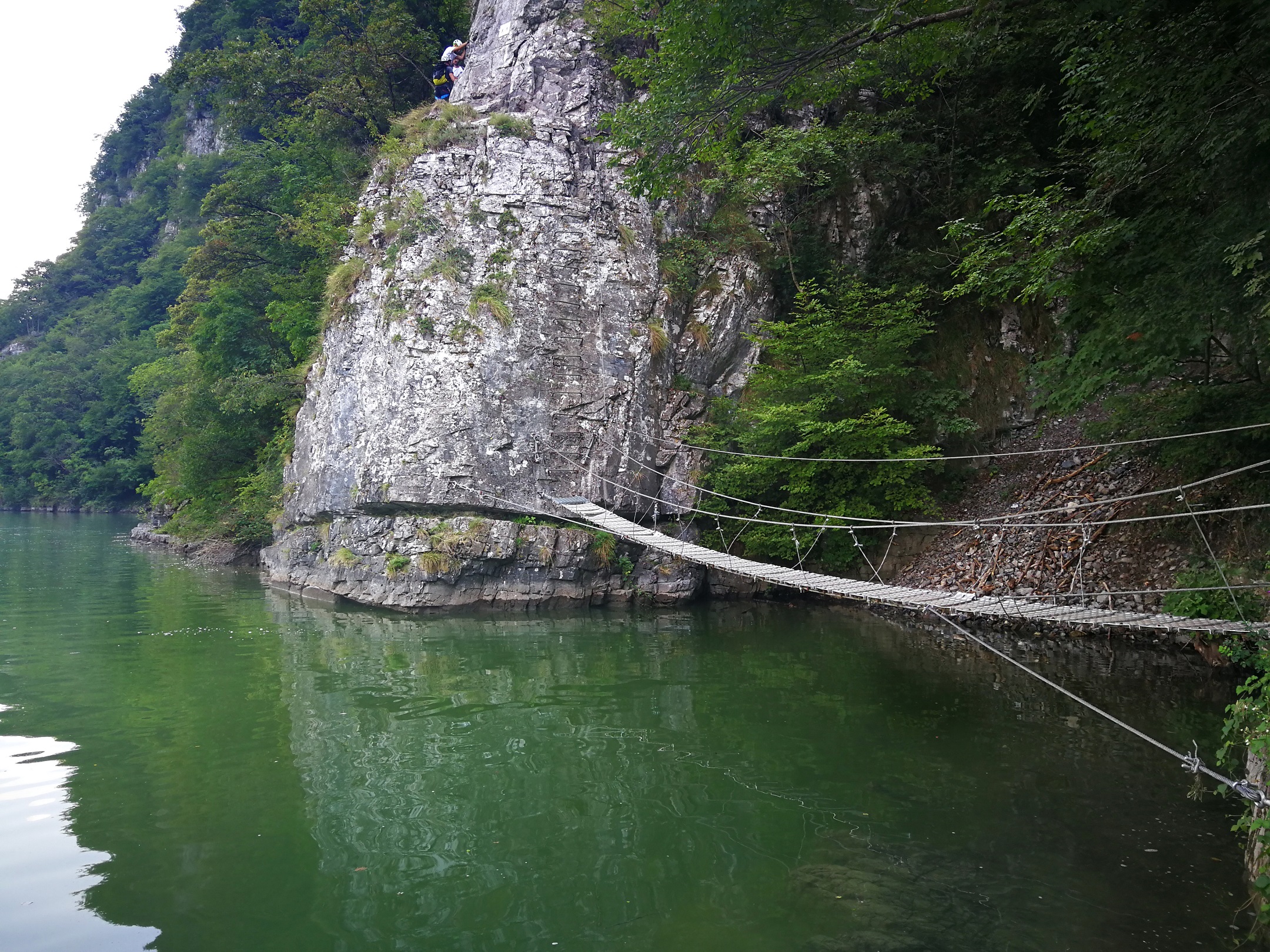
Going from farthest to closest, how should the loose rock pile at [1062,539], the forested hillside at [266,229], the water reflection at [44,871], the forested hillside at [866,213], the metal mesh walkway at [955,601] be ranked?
the forested hillside at [266,229]
the loose rock pile at [1062,539]
the metal mesh walkway at [955,601]
the forested hillside at [866,213]
the water reflection at [44,871]

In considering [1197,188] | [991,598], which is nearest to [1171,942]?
[991,598]

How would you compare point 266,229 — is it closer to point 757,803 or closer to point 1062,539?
point 1062,539

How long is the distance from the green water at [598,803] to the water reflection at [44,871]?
0.01m

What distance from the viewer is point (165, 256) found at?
3316 centimetres

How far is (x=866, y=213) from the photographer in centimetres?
1251

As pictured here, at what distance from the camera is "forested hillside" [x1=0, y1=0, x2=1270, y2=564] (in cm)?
486

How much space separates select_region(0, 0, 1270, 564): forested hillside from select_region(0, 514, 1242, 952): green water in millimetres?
2747

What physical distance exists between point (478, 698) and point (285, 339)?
13.4 meters

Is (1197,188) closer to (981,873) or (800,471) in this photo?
(981,873)

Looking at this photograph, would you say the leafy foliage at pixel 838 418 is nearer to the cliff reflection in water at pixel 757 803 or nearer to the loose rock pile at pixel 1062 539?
the loose rock pile at pixel 1062 539

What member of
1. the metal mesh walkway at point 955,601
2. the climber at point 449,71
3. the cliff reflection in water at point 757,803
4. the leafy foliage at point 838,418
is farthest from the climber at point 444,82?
the cliff reflection in water at point 757,803

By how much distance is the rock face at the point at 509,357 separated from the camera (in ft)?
34.9

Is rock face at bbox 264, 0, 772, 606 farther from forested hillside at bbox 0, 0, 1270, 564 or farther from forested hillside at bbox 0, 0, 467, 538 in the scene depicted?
forested hillside at bbox 0, 0, 467, 538

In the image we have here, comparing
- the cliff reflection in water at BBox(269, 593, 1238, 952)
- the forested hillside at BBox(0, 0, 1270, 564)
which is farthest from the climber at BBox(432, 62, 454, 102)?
the cliff reflection in water at BBox(269, 593, 1238, 952)
